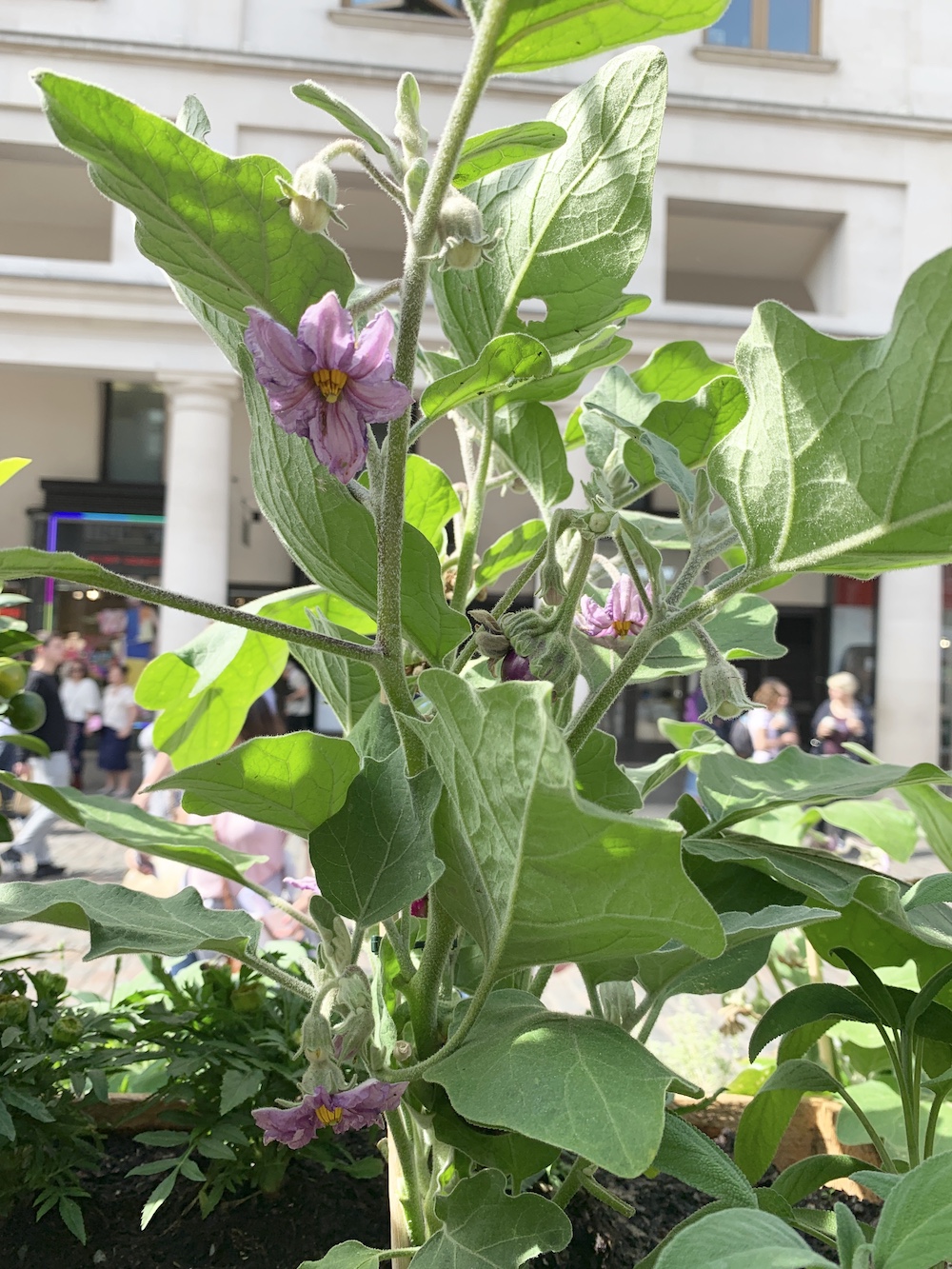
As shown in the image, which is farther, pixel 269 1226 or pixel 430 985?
pixel 269 1226

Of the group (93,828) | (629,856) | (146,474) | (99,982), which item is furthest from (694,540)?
(146,474)

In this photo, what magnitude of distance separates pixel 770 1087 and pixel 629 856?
299mm

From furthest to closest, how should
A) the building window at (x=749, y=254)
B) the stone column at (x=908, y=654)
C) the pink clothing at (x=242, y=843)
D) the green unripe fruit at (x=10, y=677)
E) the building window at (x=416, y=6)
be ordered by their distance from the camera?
1. the building window at (x=749, y=254)
2. the stone column at (x=908, y=654)
3. the building window at (x=416, y=6)
4. the pink clothing at (x=242, y=843)
5. the green unripe fruit at (x=10, y=677)

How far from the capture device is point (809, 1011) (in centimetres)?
53

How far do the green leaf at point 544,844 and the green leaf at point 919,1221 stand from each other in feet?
0.28

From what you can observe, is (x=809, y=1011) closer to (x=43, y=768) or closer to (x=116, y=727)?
(x=43, y=768)

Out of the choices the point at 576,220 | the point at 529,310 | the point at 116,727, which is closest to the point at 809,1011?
the point at 576,220

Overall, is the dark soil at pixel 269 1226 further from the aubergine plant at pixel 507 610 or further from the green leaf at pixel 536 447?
the green leaf at pixel 536 447

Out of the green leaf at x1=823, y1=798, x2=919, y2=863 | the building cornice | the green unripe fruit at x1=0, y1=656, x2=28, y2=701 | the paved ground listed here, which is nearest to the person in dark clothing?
the paved ground

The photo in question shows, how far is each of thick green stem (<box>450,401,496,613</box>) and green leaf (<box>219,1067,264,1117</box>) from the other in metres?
0.36

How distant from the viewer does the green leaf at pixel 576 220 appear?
438 millimetres

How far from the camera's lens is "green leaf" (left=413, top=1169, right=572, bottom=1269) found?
417 millimetres

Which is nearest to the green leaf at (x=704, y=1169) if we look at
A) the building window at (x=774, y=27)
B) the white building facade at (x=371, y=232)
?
the white building facade at (x=371, y=232)

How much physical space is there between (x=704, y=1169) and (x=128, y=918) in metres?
0.29
